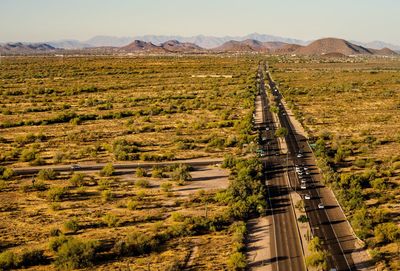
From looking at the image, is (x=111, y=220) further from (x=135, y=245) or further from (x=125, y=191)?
(x=125, y=191)

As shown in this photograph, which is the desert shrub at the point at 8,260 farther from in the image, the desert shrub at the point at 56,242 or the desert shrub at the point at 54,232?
the desert shrub at the point at 54,232

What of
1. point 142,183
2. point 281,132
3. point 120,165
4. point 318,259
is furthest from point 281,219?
point 281,132

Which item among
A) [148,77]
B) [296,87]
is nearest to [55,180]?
[296,87]

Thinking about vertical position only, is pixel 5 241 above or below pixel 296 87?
below

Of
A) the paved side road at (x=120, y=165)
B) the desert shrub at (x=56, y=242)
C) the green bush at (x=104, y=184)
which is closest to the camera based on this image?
the desert shrub at (x=56, y=242)

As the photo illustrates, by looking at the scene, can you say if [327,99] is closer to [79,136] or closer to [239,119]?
[239,119]

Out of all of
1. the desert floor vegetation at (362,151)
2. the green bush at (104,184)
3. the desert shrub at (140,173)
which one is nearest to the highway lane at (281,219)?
the desert floor vegetation at (362,151)

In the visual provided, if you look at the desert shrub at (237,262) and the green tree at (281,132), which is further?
the green tree at (281,132)
